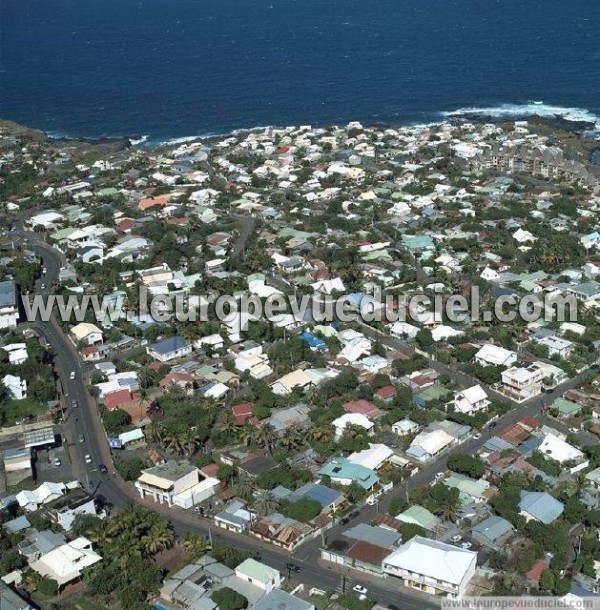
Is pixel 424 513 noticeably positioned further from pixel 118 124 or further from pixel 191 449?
pixel 118 124

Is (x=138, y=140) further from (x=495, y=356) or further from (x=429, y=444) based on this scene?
(x=429, y=444)

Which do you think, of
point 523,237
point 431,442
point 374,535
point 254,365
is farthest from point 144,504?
point 523,237

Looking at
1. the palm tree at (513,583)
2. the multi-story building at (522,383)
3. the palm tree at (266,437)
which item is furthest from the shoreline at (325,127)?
the palm tree at (513,583)

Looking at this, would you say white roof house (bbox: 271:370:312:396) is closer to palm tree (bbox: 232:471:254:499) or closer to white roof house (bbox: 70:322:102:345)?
palm tree (bbox: 232:471:254:499)

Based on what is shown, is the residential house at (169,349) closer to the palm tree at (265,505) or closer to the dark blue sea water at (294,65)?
the palm tree at (265,505)

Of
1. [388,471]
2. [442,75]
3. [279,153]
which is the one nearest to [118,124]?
[279,153]

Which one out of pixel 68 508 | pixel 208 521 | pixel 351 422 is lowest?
pixel 208 521
